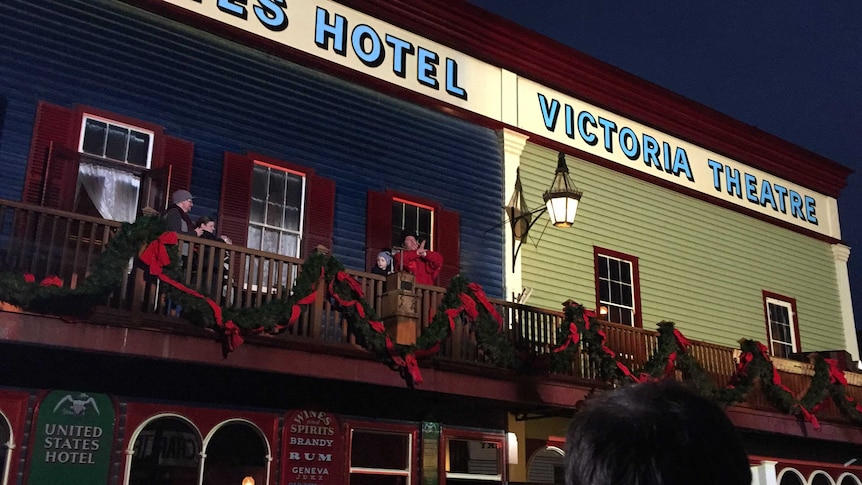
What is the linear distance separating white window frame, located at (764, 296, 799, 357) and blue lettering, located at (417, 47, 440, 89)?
10401 mm

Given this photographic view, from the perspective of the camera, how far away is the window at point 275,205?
12.4 meters

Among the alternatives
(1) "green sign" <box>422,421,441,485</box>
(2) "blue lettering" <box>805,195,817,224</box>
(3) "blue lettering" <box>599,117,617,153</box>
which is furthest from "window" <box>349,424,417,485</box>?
(2) "blue lettering" <box>805,195,817,224</box>

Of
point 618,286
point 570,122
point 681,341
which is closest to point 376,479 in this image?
point 681,341

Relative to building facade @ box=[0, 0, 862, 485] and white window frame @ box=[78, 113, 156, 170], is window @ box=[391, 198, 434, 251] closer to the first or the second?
building facade @ box=[0, 0, 862, 485]

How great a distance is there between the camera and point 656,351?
14227mm

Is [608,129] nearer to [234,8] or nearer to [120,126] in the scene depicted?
[234,8]

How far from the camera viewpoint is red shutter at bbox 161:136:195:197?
1177cm

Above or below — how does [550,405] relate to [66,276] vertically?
below

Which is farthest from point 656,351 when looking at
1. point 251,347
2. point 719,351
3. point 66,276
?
point 66,276

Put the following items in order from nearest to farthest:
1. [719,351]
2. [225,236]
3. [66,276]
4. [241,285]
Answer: [66,276], [241,285], [225,236], [719,351]

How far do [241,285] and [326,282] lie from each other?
121 cm

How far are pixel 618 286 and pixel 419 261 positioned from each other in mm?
5837

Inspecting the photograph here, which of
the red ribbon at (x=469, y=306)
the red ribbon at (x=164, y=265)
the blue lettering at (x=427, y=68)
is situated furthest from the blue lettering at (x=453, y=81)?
the red ribbon at (x=164, y=265)

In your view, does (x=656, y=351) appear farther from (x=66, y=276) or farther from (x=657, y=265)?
(x=66, y=276)
